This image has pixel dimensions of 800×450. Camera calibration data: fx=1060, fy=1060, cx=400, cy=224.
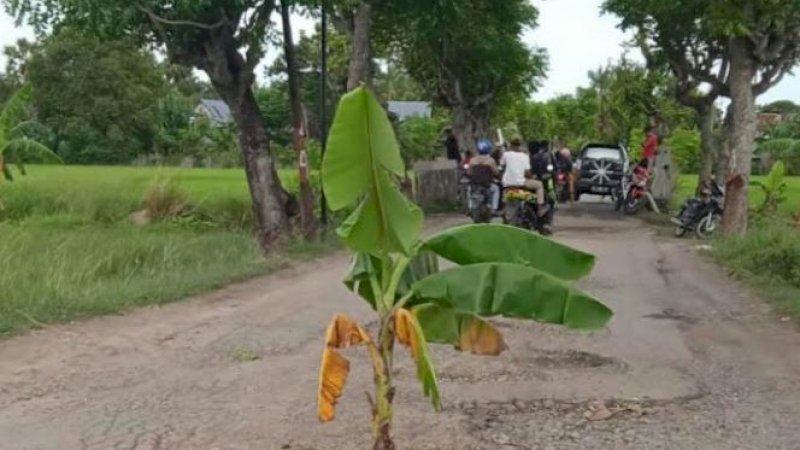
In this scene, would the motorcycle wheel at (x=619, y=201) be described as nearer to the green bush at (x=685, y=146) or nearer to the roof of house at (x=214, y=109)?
the green bush at (x=685, y=146)

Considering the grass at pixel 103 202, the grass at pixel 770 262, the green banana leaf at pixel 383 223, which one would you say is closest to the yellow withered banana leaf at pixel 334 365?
the green banana leaf at pixel 383 223

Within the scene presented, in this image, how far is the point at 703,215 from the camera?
20.2m

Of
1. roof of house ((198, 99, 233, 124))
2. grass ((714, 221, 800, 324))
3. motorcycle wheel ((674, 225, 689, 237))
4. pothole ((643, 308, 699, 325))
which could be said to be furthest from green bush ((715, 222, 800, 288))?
roof of house ((198, 99, 233, 124))

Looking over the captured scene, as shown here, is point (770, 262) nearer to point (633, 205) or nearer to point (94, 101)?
point (633, 205)

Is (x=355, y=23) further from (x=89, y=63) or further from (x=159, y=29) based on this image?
(x=89, y=63)

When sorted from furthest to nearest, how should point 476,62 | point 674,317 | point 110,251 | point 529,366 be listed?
point 476,62 → point 110,251 → point 674,317 → point 529,366

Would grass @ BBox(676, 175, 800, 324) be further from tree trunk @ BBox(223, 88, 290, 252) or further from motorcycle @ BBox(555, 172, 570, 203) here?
motorcycle @ BBox(555, 172, 570, 203)

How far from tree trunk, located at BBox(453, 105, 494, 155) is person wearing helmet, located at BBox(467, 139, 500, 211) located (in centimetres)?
1458

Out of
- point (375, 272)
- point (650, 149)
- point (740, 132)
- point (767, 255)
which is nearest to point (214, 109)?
point (650, 149)

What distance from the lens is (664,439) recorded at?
5.91 m

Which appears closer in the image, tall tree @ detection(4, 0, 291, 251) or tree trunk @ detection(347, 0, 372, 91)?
tall tree @ detection(4, 0, 291, 251)

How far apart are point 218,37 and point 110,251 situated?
11.9ft

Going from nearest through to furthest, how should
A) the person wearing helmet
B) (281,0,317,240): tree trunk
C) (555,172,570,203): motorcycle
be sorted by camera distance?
(281,0,317,240): tree trunk, the person wearing helmet, (555,172,570,203): motorcycle

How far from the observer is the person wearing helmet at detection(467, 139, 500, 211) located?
1761 cm
